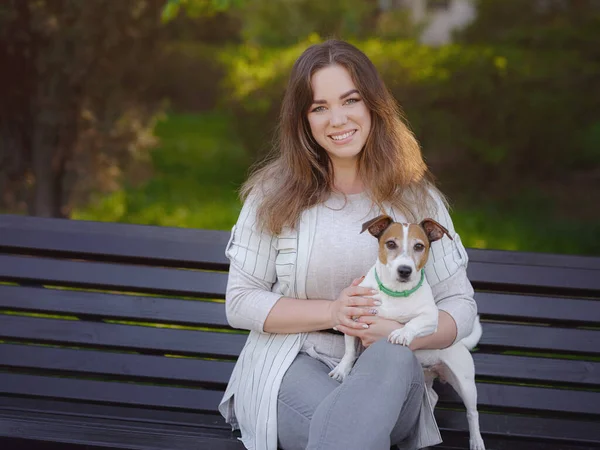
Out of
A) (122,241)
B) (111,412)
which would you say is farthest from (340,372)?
(122,241)

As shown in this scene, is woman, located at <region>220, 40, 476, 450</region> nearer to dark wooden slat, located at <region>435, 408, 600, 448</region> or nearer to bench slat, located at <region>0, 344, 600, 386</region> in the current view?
bench slat, located at <region>0, 344, 600, 386</region>

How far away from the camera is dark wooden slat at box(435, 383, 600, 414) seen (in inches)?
123

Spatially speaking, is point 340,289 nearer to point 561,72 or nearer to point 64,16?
point 64,16

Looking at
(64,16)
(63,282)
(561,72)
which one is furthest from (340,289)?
(561,72)

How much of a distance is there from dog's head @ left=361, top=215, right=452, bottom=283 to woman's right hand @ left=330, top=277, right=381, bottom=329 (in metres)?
0.11

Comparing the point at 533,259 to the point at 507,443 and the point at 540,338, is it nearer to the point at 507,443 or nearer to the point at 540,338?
the point at 540,338

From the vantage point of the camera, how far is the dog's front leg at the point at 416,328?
100 inches

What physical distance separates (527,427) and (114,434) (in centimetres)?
151

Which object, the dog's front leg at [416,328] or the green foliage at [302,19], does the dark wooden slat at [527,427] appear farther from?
the green foliage at [302,19]

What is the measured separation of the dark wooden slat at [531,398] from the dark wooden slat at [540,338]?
16 centimetres

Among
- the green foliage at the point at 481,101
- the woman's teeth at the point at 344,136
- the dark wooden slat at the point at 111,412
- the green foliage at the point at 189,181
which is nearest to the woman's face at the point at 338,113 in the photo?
the woman's teeth at the point at 344,136

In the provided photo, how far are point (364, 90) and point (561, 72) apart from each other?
13.9ft

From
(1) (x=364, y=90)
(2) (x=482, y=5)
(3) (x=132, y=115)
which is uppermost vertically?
(2) (x=482, y=5)

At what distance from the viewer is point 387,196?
111 inches
